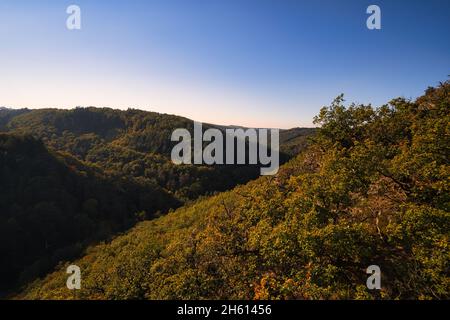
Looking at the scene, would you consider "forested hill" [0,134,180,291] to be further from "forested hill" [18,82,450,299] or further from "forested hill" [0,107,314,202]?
"forested hill" [18,82,450,299]

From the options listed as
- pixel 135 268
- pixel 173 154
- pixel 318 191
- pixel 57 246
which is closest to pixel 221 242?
pixel 318 191

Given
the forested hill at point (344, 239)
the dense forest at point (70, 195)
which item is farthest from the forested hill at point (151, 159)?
the forested hill at point (344, 239)

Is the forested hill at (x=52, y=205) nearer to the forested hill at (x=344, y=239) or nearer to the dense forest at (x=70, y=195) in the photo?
the dense forest at (x=70, y=195)

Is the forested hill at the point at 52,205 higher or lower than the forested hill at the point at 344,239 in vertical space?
lower

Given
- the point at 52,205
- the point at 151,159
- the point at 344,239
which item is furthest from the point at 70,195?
the point at 344,239

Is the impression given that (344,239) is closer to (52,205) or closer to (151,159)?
(52,205)

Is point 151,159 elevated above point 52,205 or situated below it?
above

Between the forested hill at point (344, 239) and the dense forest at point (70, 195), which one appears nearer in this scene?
the forested hill at point (344, 239)

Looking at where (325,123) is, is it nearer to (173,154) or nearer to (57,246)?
(57,246)

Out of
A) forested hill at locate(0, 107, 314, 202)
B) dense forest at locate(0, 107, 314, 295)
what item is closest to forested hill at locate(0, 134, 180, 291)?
dense forest at locate(0, 107, 314, 295)

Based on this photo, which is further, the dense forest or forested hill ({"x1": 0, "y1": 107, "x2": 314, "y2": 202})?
forested hill ({"x1": 0, "y1": 107, "x2": 314, "y2": 202})

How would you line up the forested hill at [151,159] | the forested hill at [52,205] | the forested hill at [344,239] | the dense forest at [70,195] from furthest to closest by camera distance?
1. the forested hill at [151,159]
2. the dense forest at [70,195]
3. the forested hill at [52,205]
4. the forested hill at [344,239]
